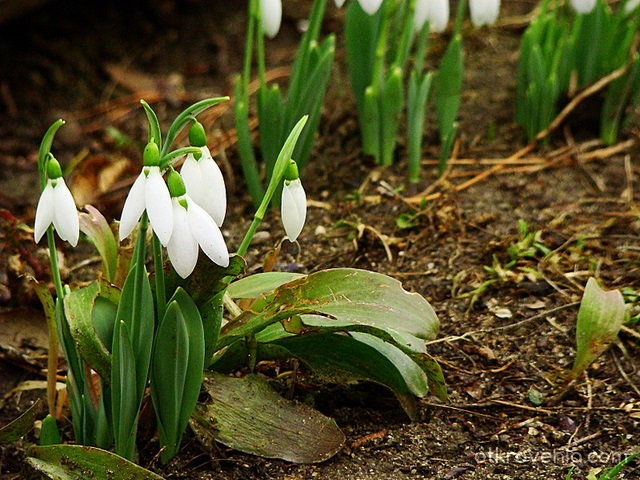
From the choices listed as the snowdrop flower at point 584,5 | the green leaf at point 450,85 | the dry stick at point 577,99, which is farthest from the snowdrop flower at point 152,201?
the dry stick at point 577,99

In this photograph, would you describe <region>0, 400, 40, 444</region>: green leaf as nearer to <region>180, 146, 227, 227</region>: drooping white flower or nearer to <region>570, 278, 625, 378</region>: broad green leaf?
<region>180, 146, 227, 227</region>: drooping white flower

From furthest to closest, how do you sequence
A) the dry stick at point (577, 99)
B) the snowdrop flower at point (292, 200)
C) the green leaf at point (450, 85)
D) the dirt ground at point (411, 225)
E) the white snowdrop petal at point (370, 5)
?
the dry stick at point (577, 99), the green leaf at point (450, 85), the white snowdrop petal at point (370, 5), the dirt ground at point (411, 225), the snowdrop flower at point (292, 200)

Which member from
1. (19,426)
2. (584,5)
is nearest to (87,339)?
(19,426)

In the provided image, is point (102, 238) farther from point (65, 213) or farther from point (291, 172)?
point (291, 172)

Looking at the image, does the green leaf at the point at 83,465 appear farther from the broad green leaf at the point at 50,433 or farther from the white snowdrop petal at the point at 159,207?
the white snowdrop petal at the point at 159,207

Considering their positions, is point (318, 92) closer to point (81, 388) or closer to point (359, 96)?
point (359, 96)

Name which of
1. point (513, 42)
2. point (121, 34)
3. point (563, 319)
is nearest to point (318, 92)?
point (563, 319)

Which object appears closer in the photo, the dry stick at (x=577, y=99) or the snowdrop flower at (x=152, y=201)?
the snowdrop flower at (x=152, y=201)
